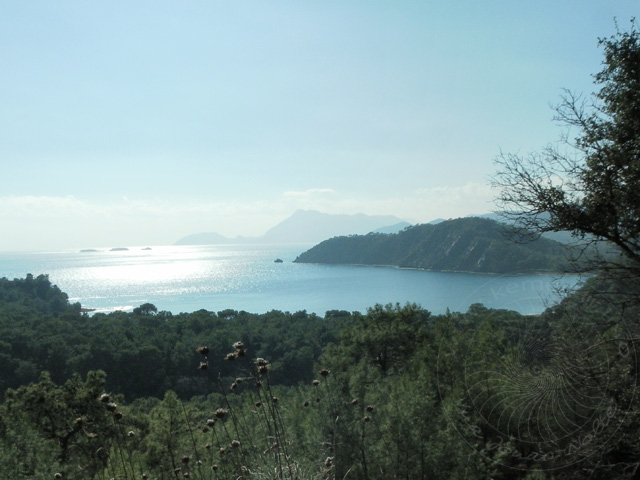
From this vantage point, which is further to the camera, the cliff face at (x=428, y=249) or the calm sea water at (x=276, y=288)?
the cliff face at (x=428, y=249)

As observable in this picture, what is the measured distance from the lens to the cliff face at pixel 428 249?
6375cm

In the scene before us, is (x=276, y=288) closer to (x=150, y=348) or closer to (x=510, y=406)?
(x=150, y=348)

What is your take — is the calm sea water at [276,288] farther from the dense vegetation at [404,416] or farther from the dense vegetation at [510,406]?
the dense vegetation at [510,406]

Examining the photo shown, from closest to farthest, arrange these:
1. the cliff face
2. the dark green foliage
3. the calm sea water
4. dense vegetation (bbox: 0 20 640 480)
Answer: dense vegetation (bbox: 0 20 640 480)
the dark green foliage
the calm sea water
the cliff face

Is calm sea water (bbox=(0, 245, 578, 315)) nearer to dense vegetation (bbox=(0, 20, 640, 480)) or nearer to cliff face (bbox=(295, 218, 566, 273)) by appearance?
cliff face (bbox=(295, 218, 566, 273))

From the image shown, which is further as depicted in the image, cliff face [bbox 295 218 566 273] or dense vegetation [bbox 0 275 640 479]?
cliff face [bbox 295 218 566 273]

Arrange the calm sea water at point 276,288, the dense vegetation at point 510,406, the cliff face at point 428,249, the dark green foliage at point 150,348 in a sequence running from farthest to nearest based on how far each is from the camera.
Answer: the cliff face at point 428,249 < the calm sea water at point 276,288 < the dark green foliage at point 150,348 < the dense vegetation at point 510,406

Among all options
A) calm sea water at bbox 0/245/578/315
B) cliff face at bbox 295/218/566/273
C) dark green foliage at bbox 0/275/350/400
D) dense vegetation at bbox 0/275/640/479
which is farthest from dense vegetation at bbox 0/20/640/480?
cliff face at bbox 295/218/566/273

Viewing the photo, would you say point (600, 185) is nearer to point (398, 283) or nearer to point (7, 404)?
point (7, 404)

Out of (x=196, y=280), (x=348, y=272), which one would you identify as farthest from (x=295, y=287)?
(x=196, y=280)

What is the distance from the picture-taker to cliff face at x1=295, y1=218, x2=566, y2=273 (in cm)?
6375

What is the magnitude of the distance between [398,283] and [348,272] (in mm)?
26393

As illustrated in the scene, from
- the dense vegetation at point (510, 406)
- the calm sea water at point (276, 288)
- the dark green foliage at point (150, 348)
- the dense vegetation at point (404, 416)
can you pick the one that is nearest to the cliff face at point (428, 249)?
the calm sea water at point (276, 288)

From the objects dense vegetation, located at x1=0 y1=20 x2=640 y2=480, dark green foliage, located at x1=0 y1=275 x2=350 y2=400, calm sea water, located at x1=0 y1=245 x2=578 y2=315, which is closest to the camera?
dense vegetation, located at x1=0 y1=20 x2=640 y2=480
